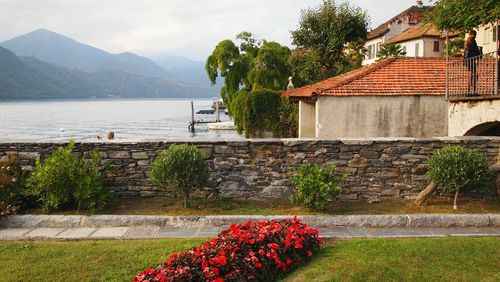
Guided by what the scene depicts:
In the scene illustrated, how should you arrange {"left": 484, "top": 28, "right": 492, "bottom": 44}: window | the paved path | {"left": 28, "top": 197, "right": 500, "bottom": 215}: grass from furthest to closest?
{"left": 484, "top": 28, "right": 492, "bottom": 44}: window → {"left": 28, "top": 197, "right": 500, "bottom": 215}: grass → the paved path

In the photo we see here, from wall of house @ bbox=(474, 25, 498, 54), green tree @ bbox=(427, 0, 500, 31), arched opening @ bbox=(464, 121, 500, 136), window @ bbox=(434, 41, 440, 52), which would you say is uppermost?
window @ bbox=(434, 41, 440, 52)

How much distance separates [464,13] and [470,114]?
2777 mm

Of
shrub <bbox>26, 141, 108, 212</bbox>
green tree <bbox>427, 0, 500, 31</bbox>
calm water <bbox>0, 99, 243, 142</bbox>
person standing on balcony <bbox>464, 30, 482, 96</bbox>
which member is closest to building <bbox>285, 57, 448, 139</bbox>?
person standing on balcony <bbox>464, 30, 482, 96</bbox>

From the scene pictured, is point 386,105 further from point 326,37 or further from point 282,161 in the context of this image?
point 326,37

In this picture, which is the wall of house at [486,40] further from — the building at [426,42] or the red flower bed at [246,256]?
the red flower bed at [246,256]

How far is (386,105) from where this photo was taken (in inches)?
688

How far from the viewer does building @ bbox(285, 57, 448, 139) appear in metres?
17.3

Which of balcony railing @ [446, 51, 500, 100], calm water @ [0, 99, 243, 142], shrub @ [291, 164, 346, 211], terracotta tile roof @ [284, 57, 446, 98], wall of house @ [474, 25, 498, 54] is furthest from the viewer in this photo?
calm water @ [0, 99, 243, 142]

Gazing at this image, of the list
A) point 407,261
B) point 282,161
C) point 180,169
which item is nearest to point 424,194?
point 282,161

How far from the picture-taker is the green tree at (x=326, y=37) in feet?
108

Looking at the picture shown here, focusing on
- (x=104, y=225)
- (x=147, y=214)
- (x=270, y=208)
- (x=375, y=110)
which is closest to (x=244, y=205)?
(x=270, y=208)

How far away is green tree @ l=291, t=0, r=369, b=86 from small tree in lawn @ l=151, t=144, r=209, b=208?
2602 cm

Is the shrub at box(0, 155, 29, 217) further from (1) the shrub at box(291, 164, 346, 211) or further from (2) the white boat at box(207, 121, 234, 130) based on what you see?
(2) the white boat at box(207, 121, 234, 130)

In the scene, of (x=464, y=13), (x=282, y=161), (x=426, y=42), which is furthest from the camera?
(x=426, y=42)
